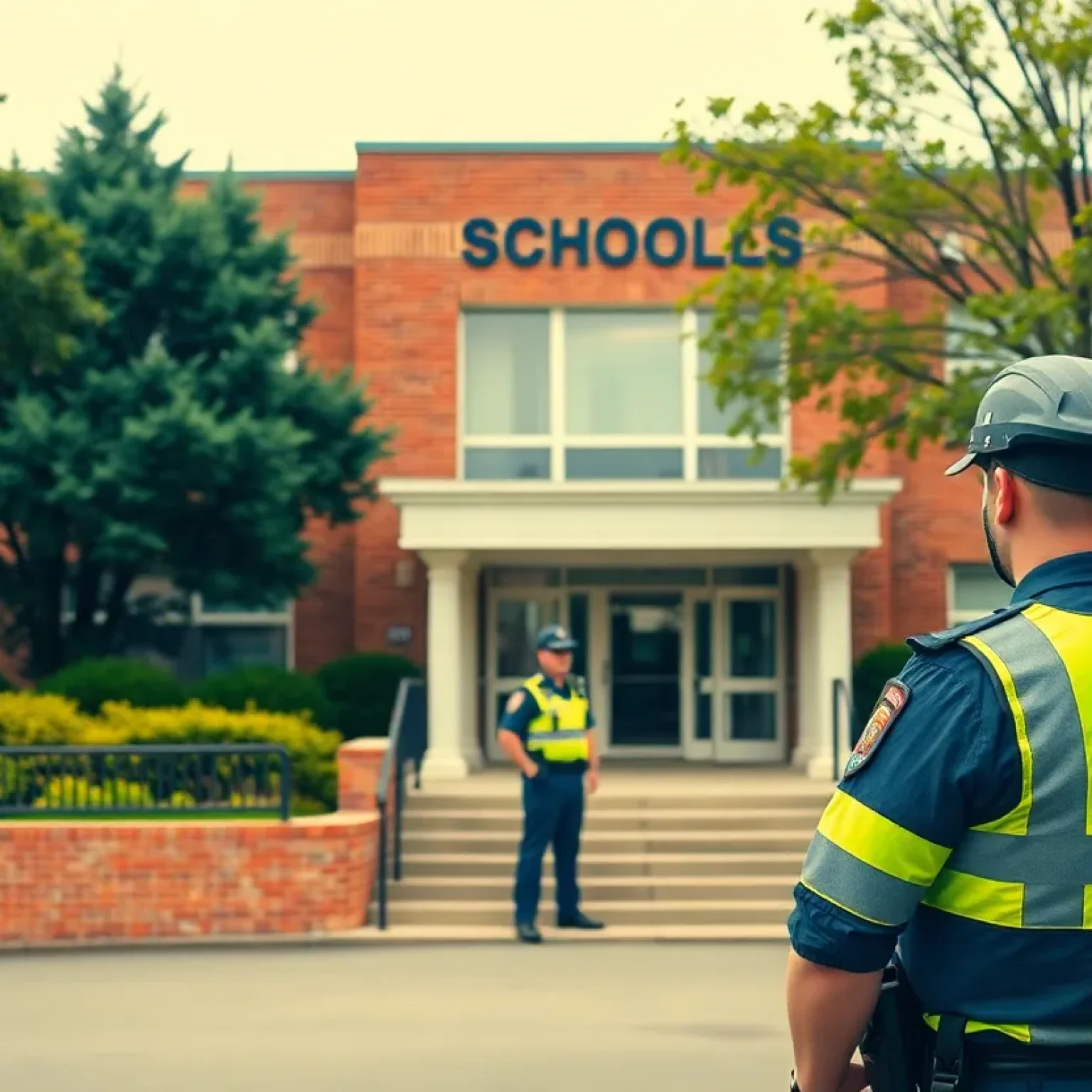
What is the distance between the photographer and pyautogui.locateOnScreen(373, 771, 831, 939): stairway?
12.4m

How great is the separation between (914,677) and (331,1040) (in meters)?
6.65

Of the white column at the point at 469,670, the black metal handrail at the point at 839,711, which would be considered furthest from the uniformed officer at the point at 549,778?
the white column at the point at 469,670

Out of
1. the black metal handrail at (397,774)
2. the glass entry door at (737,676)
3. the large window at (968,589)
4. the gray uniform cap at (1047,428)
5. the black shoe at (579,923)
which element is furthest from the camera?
the large window at (968,589)

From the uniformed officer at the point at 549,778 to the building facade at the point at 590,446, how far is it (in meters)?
7.77

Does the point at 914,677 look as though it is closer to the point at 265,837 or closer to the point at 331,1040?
the point at 331,1040

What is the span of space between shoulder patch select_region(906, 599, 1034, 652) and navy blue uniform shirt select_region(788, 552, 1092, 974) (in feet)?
0.04

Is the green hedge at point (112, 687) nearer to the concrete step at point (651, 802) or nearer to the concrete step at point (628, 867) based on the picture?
the concrete step at point (651, 802)

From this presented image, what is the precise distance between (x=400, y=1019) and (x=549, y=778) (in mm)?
3053

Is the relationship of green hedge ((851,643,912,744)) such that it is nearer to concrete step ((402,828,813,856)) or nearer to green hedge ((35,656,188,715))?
concrete step ((402,828,813,856))

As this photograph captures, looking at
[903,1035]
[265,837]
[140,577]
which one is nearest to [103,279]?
[140,577]

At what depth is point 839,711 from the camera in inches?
685

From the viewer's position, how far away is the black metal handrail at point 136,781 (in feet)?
39.8

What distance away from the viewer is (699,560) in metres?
20.4

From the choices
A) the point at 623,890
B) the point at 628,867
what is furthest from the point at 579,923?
the point at 628,867
